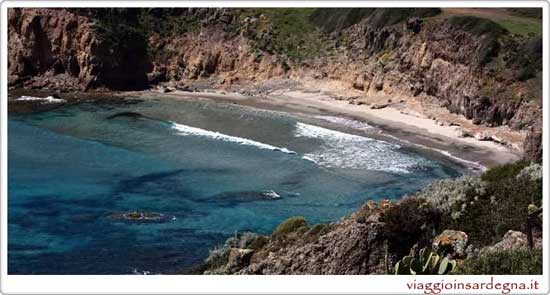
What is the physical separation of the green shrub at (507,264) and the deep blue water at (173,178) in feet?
48.9

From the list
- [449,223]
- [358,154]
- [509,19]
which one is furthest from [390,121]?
[449,223]

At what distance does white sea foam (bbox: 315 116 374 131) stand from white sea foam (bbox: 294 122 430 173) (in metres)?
2.25

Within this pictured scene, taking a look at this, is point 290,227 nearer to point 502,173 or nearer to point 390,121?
point 502,173

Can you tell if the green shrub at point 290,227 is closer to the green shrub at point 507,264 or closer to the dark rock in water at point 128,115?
the green shrub at point 507,264

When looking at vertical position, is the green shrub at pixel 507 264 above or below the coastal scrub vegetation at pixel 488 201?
above

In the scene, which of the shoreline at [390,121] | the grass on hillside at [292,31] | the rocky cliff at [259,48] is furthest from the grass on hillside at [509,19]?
the grass on hillside at [292,31]

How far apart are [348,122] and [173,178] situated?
17.5 meters

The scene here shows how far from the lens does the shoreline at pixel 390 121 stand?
140 ft

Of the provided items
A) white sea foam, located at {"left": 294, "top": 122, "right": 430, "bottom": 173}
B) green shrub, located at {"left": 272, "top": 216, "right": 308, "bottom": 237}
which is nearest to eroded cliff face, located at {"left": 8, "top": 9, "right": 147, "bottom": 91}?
white sea foam, located at {"left": 294, "top": 122, "right": 430, "bottom": 173}

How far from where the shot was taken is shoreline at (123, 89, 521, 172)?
42.6 meters

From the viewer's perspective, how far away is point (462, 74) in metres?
52.8

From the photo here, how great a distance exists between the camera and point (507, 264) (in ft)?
31.4

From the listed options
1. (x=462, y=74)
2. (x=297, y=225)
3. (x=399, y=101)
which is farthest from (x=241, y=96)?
(x=297, y=225)

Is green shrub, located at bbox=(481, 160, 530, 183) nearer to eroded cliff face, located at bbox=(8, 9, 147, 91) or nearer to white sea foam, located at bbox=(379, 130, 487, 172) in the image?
white sea foam, located at bbox=(379, 130, 487, 172)
